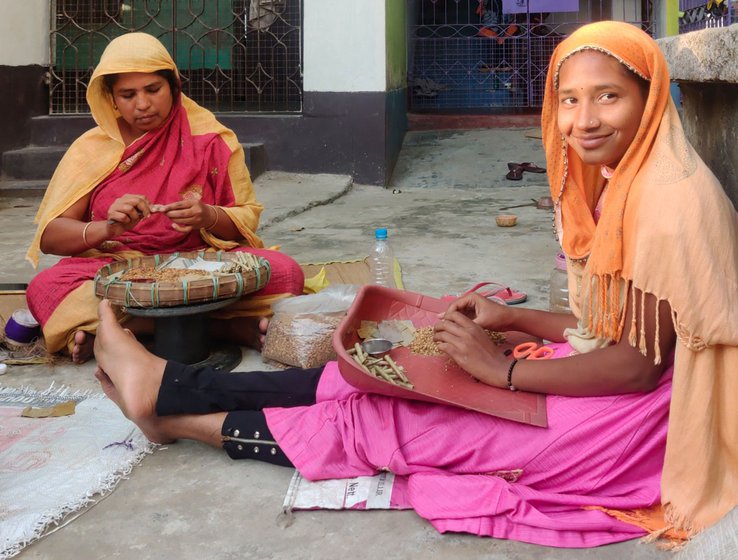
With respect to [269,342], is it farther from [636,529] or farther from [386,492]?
[636,529]

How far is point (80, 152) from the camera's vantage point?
12.2 feet

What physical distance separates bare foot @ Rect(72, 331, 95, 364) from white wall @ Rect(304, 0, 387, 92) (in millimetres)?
5478

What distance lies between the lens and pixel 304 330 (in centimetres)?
333

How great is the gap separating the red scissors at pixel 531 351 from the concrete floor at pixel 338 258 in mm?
572

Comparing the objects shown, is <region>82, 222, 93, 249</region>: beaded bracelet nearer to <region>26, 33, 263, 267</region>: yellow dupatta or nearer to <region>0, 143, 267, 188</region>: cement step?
<region>26, 33, 263, 267</region>: yellow dupatta

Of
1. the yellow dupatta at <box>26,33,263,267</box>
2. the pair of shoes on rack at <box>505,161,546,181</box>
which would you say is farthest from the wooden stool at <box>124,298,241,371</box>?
the pair of shoes on rack at <box>505,161,546,181</box>

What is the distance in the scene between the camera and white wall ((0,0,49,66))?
799 cm

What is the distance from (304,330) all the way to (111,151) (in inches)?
47.4

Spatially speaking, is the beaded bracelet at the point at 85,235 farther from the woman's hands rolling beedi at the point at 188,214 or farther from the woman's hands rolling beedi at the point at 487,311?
the woman's hands rolling beedi at the point at 487,311

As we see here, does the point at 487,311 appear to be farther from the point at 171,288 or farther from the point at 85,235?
the point at 85,235

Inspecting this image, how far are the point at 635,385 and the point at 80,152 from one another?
103 inches

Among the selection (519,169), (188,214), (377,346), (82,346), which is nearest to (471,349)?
(377,346)

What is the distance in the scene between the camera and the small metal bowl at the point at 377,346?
256 centimetres

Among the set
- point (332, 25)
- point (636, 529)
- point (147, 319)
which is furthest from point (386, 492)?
point (332, 25)
